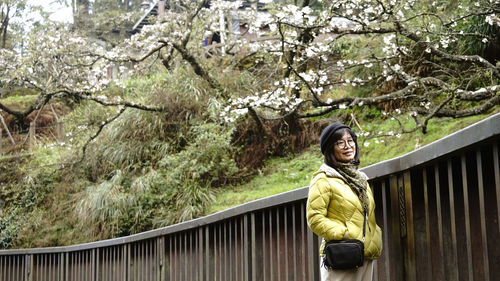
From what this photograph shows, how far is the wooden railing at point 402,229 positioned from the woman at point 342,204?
0.76 ft

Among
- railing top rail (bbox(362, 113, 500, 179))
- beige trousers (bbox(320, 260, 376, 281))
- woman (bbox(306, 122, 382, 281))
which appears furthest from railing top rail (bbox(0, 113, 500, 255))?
beige trousers (bbox(320, 260, 376, 281))

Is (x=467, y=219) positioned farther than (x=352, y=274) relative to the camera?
No

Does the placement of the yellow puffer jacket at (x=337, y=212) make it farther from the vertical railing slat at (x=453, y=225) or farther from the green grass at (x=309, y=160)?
the green grass at (x=309, y=160)

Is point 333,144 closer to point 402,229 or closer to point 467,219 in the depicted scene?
point 402,229

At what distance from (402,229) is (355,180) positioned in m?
0.42

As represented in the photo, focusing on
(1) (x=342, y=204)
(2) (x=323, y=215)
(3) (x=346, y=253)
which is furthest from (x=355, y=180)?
(3) (x=346, y=253)

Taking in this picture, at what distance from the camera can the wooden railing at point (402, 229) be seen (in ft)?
8.26

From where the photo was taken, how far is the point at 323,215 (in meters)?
3.06

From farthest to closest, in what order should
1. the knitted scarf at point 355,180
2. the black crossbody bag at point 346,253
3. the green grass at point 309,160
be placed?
the green grass at point 309,160 → the knitted scarf at point 355,180 → the black crossbody bag at point 346,253

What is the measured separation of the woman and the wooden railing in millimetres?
232

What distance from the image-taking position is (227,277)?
5.48m

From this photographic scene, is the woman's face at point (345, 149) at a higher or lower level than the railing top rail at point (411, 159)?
higher

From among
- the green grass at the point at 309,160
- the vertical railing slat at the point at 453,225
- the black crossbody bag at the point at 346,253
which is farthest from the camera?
the green grass at the point at 309,160

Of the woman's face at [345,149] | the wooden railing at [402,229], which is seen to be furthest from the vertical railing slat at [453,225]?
the woman's face at [345,149]
